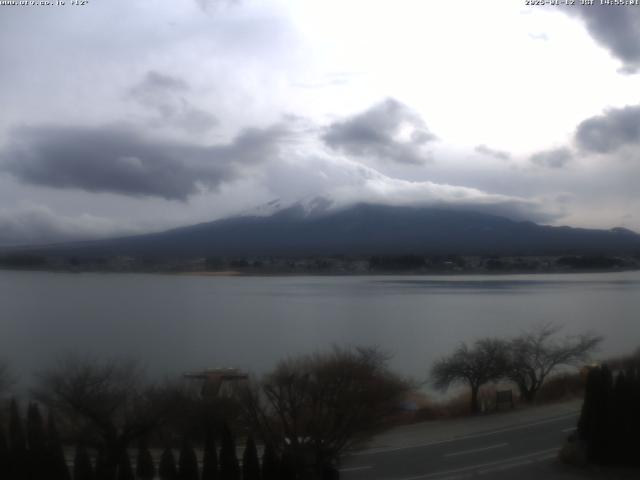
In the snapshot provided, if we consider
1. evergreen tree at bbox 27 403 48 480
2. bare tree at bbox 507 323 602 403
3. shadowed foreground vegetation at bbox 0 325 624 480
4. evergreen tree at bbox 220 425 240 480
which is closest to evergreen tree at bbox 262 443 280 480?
shadowed foreground vegetation at bbox 0 325 624 480

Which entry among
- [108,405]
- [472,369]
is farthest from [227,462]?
[472,369]

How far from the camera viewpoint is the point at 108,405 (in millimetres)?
6422

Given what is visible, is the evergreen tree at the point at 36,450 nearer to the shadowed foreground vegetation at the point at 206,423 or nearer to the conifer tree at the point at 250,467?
the shadowed foreground vegetation at the point at 206,423

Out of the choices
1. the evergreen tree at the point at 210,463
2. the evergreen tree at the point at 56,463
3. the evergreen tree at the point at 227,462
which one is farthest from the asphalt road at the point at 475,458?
the evergreen tree at the point at 56,463

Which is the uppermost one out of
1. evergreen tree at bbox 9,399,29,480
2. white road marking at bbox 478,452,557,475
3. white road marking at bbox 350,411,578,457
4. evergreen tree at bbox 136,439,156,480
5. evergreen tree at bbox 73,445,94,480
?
evergreen tree at bbox 9,399,29,480

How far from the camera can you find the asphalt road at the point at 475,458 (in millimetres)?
6492

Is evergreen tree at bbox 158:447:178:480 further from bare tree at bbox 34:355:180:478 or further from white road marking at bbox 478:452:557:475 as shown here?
white road marking at bbox 478:452:557:475

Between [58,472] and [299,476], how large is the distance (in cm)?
181

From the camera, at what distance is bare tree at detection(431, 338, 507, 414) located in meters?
11.3

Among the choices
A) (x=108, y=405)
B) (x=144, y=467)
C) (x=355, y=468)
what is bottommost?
(x=355, y=468)

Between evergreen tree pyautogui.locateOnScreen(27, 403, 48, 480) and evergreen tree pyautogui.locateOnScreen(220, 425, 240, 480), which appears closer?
evergreen tree pyautogui.locateOnScreen(27, 403, 48, 480)

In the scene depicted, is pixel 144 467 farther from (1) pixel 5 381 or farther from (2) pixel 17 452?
(1) pixel 5 381

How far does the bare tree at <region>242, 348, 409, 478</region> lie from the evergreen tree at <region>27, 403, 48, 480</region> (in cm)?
184

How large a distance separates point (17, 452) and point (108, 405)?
4.30 feet
